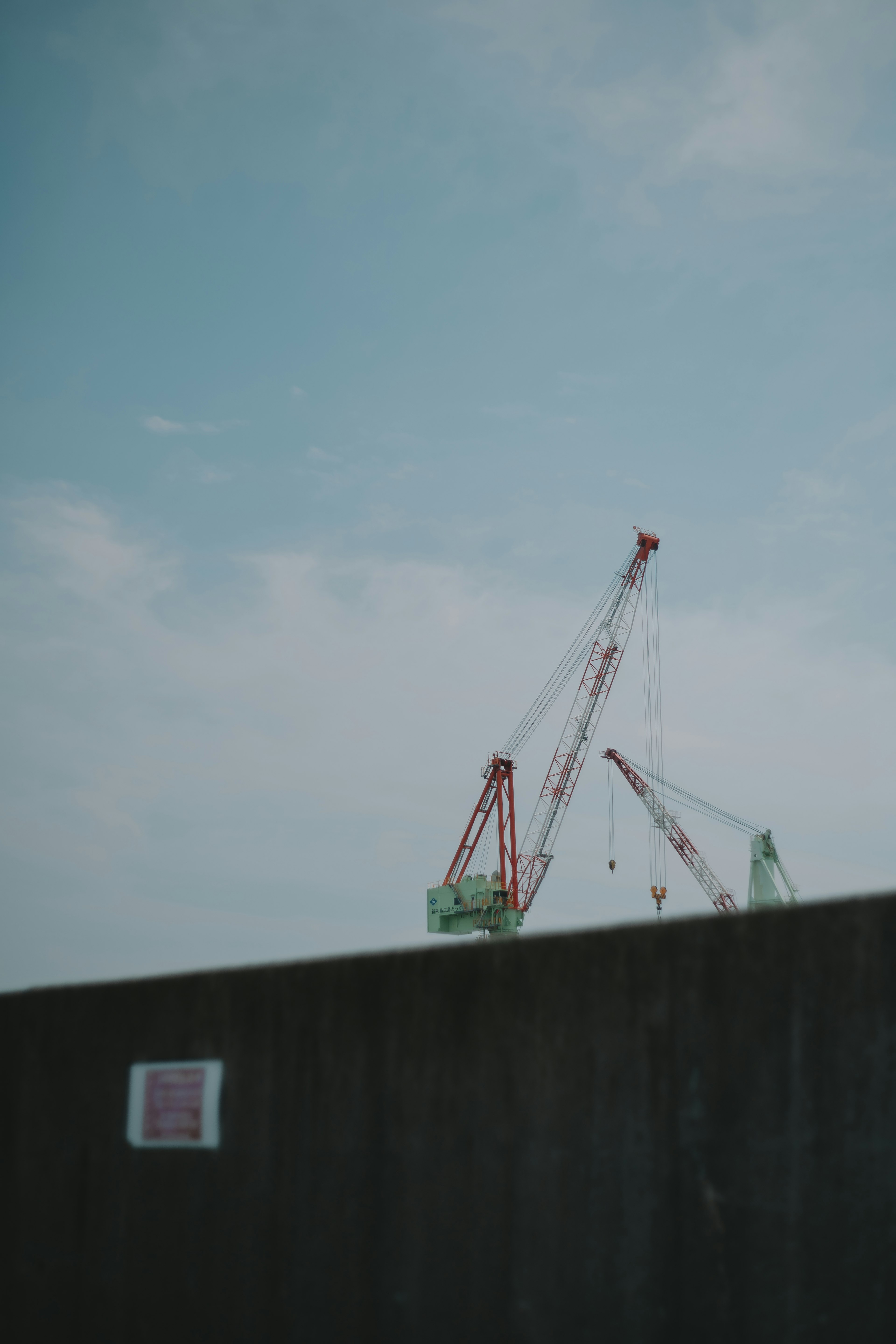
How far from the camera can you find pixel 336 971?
4707 mm

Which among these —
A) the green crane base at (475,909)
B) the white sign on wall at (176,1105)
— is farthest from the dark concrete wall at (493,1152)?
the green crane base at (475,909)

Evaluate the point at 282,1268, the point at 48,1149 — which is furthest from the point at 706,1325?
the point at 48,1149

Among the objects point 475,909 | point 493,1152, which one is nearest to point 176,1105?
point 493,1152

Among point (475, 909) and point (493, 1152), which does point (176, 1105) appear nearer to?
point (493, 1152)

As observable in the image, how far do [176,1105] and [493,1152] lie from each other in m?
1.64

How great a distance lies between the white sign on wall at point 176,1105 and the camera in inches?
189

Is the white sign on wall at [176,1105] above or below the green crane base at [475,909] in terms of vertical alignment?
below

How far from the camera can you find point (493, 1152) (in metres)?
4.16

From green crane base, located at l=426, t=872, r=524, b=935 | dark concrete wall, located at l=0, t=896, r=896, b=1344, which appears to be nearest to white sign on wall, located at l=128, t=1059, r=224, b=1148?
dark concrete wall, located at l=0, t=896, r=896, b=1344

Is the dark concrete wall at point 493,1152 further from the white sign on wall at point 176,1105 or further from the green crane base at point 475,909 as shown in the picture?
the green crane base at point 475,909

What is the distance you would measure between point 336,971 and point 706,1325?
6.55 feet

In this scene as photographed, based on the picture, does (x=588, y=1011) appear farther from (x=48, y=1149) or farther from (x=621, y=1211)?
(x=48, y=1149)

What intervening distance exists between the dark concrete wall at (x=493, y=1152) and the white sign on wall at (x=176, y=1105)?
0.20 ft

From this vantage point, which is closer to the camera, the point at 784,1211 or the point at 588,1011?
the point at 784,1211
